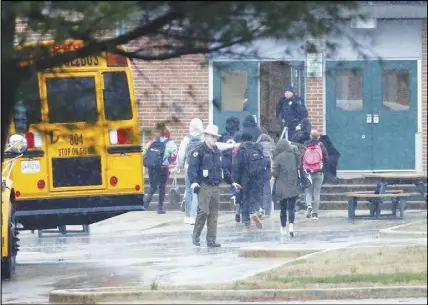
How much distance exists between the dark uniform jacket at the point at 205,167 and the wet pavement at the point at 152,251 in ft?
3.36

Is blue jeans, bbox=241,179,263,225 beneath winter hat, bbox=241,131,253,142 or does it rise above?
beneath

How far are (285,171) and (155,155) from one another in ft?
16.8

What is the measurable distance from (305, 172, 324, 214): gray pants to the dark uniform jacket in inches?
189

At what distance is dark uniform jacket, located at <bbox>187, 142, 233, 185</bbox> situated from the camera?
63.3ft

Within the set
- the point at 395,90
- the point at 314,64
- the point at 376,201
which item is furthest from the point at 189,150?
the point at 314,64

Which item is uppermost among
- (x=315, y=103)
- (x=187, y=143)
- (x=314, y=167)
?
(x=315, y=103)

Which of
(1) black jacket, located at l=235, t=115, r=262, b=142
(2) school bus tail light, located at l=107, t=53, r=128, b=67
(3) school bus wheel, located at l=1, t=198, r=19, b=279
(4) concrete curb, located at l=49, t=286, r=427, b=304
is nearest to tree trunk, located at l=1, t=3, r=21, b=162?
(2) school bus tail light, located at l=107, t=53, r=128, b=67

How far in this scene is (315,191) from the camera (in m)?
24.0

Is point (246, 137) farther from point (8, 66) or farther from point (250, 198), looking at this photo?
point (8, 66)

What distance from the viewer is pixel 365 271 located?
15.1 meters

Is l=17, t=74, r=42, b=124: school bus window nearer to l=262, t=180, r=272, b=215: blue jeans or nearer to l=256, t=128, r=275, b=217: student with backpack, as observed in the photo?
l=256, t=128, r=275, b=217: student with backpack

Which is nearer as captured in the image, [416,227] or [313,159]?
[416,227]

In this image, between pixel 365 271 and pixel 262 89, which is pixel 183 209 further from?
pixel 365 271

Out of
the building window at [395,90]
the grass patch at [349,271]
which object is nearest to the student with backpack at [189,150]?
the grass patch at [349,271]
